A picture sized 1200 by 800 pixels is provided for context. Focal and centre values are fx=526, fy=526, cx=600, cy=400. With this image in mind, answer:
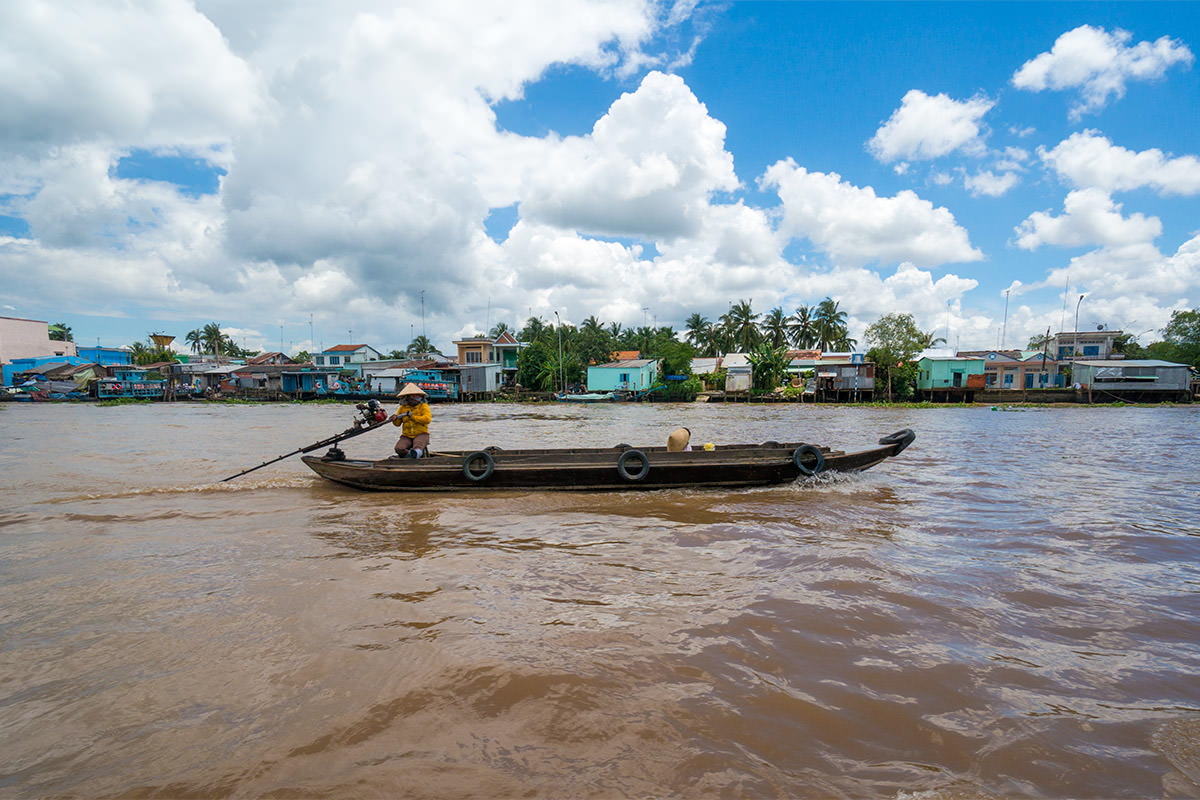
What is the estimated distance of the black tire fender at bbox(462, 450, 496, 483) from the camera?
24.7 ft

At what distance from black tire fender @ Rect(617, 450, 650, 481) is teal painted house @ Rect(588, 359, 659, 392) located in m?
35.4

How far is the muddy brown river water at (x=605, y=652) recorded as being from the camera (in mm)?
2121

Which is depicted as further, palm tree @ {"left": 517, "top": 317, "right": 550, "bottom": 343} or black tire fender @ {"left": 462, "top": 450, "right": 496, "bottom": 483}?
palm tree @ {"left": 517, "top": 317, "right": 550, "bottom": 343}

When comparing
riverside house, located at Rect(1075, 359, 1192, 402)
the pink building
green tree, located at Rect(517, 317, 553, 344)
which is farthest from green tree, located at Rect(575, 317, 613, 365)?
the pink building

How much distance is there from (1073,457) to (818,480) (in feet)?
26.8

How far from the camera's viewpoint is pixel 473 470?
7.61 m

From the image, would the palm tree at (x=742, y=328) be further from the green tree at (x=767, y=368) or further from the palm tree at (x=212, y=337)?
the palm tree at (x=212, y=337)

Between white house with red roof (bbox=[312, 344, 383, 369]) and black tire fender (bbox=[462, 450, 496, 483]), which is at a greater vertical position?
white house with red roof (bbox=[312, 344, 383, 369])

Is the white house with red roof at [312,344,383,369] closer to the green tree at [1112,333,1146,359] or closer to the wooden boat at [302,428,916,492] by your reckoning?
the wooden boat at [302,428,916,492]

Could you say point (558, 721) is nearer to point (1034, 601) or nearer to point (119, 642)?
point (119, 642)

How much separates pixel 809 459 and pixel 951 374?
37.3 metres

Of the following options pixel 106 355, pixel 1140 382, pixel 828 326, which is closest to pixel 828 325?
pixel 828 326

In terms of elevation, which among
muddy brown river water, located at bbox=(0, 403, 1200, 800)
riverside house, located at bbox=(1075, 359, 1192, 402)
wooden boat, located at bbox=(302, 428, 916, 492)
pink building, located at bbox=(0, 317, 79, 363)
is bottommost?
muddy brown river water, located at bbox=(0, 403, 1200, 800)

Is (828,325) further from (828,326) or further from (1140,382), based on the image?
(1140,382)
